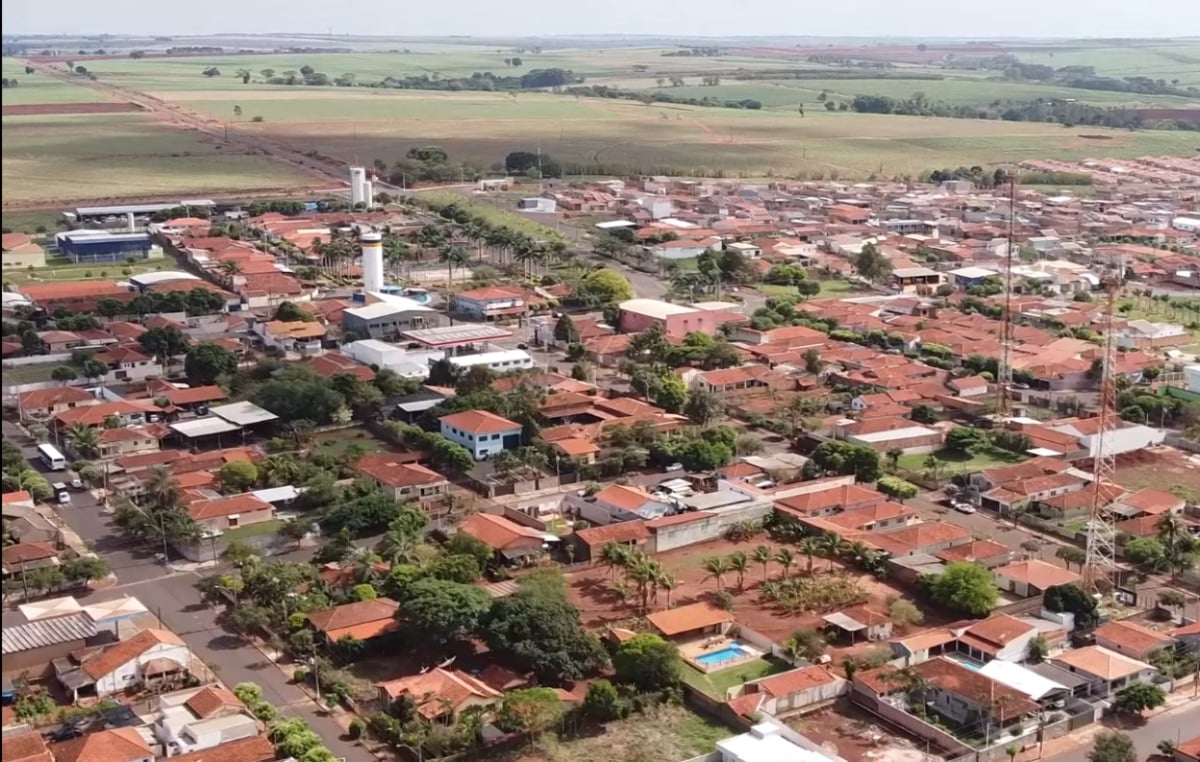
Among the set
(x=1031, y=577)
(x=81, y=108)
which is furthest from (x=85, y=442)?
(x=81, y=108)

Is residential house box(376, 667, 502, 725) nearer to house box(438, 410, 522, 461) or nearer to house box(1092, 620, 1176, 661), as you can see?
house box(1092, 620, 1176, 661)

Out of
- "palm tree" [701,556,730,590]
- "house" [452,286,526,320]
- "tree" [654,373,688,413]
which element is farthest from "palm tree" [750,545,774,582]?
"house" [452,286,526,320]

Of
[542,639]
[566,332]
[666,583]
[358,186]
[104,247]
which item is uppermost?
[358,186]

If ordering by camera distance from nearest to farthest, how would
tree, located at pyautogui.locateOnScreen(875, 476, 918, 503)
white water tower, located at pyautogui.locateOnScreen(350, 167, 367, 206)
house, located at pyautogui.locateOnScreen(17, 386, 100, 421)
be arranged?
tree, located at pyautogui.locateOnScreen(875, 476, 918, 503) → house, located at pyautogui.locateOnScreen(17, 386, 100, 421) → white water tower, located at pyautogui.locateOnScreen(350, 167, 367, 206)

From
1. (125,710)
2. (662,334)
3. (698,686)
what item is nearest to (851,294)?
(662,334)

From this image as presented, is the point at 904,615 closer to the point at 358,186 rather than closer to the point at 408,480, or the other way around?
the point at 408,480

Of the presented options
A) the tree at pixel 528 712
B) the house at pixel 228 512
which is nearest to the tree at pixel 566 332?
the house at pixel 228 512
